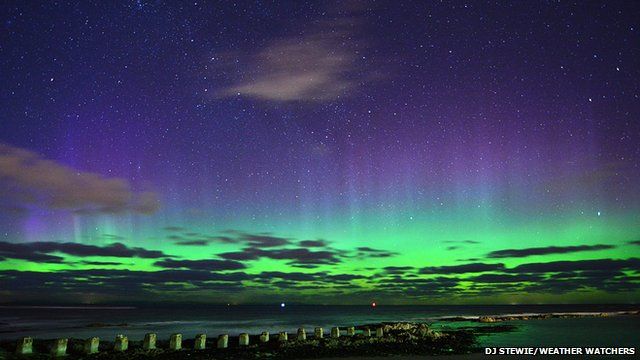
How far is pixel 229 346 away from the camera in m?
30.6

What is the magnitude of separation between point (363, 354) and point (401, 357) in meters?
2.17

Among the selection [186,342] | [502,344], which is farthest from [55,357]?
[502,344]

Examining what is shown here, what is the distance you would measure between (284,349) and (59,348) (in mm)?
11960

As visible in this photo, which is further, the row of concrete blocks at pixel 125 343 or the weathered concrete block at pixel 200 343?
the weathered concrete block at pixel 200 343

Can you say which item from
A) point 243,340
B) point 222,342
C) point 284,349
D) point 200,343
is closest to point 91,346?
point 200,343

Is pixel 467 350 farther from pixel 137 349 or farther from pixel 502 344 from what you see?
pixel 137 349

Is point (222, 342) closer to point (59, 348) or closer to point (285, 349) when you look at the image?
point (285, 349)

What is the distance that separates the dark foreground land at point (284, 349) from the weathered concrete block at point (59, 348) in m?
0.32

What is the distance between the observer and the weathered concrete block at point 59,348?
25156 millimetres

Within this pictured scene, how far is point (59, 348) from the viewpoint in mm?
25312

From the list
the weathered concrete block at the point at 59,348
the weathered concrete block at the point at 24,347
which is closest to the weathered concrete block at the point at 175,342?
the weathered concrete block at the point at 59,348

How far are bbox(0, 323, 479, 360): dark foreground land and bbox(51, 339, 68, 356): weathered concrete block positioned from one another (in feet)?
1.06

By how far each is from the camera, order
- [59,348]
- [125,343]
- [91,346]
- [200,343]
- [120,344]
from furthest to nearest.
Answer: [200,343]
[125,343]
[120,344]
[91,346]
[59,348]

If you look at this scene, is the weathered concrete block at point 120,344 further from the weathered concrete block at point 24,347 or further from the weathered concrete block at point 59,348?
the weathered concrete block at point 24,347
